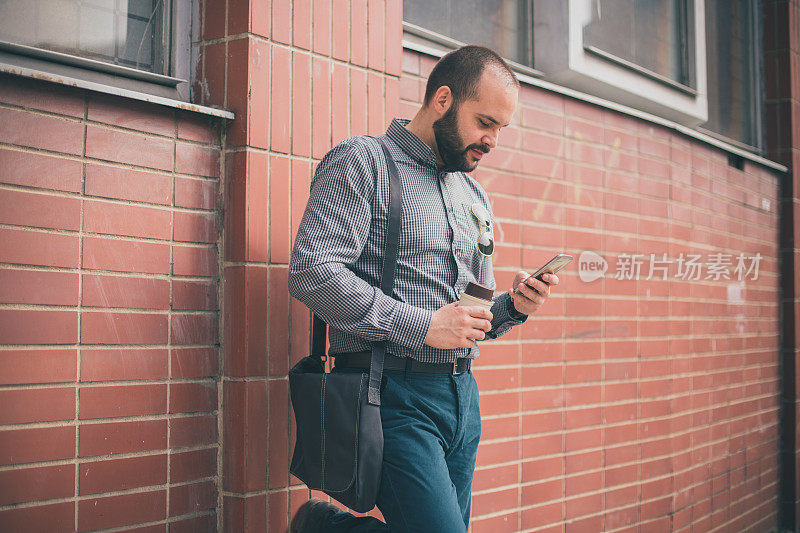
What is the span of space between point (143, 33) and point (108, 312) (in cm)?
95

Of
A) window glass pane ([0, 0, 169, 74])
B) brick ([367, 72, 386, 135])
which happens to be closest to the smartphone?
brick ([367, 72, 386, 135])

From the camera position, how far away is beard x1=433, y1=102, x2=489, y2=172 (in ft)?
7.38

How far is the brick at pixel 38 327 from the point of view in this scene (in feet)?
6.65

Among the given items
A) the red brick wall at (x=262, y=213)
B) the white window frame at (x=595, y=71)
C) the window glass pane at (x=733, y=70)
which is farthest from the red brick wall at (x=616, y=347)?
the red brick wall at (x=262, y=213)

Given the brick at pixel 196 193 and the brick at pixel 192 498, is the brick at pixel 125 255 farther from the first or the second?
the brick at pixel 192 498

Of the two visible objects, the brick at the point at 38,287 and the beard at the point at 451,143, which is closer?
the brick at the point at 38,287

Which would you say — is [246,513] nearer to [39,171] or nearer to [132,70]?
[39,171]

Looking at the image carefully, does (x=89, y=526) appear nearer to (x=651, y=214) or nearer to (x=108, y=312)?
(x=108, y=312)

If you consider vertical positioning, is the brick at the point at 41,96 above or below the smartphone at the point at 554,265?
above

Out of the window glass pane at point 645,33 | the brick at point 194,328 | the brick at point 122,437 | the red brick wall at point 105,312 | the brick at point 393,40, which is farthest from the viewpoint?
the window glass pane at point 645,33

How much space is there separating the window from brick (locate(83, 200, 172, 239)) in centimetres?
39

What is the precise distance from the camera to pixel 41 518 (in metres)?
2.06

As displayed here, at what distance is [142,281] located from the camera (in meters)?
2.28

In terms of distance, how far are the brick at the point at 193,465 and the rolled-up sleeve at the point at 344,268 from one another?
732mm
